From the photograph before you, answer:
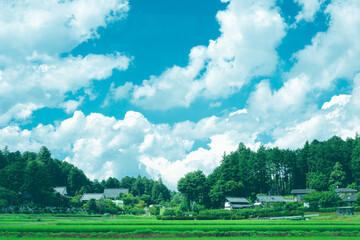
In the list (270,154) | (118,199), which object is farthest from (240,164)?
(118,199)

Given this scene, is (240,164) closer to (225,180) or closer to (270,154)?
(225,180)

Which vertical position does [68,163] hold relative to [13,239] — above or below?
above

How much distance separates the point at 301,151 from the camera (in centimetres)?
13000

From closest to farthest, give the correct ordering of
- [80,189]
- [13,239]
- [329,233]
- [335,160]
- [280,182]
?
[13,239], [329,233], [335,160], [280,182], [80,189]

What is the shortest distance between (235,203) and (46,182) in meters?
58.9

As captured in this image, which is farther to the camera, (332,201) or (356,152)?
(356,152)

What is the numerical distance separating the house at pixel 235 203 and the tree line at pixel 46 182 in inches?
2088

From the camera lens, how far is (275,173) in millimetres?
124375

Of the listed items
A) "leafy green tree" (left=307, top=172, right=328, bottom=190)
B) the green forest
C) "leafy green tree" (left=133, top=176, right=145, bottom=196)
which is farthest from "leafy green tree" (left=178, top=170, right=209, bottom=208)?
"leafy green tree" (left=133, top=176, right=145, bottom=196)

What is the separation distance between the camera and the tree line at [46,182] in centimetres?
8919

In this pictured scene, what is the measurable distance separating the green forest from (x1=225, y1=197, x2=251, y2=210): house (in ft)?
14.5

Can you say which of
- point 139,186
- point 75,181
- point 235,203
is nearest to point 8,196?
point 235,203

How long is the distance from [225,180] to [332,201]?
35.5 m

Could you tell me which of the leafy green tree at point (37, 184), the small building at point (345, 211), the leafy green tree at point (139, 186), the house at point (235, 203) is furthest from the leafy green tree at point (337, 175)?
the leafy green tree at point (139, 186)
